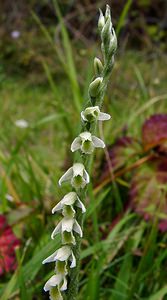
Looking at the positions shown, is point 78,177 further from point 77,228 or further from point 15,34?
point 15,34

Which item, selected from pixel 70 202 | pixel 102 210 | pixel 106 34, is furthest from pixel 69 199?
pixel 102 210

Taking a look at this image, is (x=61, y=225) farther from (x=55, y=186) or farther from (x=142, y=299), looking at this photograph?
(x=55, y=186)

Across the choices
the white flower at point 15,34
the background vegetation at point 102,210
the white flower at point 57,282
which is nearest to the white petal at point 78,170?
the white flower at point 57,282

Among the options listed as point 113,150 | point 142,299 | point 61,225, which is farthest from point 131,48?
point 61,225

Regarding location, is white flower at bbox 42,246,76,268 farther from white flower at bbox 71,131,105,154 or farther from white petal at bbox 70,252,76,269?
white flower at bbox 71,131,105,154

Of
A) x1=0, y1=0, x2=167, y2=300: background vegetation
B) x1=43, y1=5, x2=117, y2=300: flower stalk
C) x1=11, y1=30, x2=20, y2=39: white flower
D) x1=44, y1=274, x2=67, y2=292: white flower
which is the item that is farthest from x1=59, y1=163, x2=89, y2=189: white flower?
x1=11, y1=30, x2=20, y2=39: white flower

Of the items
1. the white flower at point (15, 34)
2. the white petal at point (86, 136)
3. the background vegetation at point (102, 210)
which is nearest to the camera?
the white petal at point (86, 136)

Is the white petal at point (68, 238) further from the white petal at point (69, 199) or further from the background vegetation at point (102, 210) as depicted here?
the background vegetation at point (102, 210)
